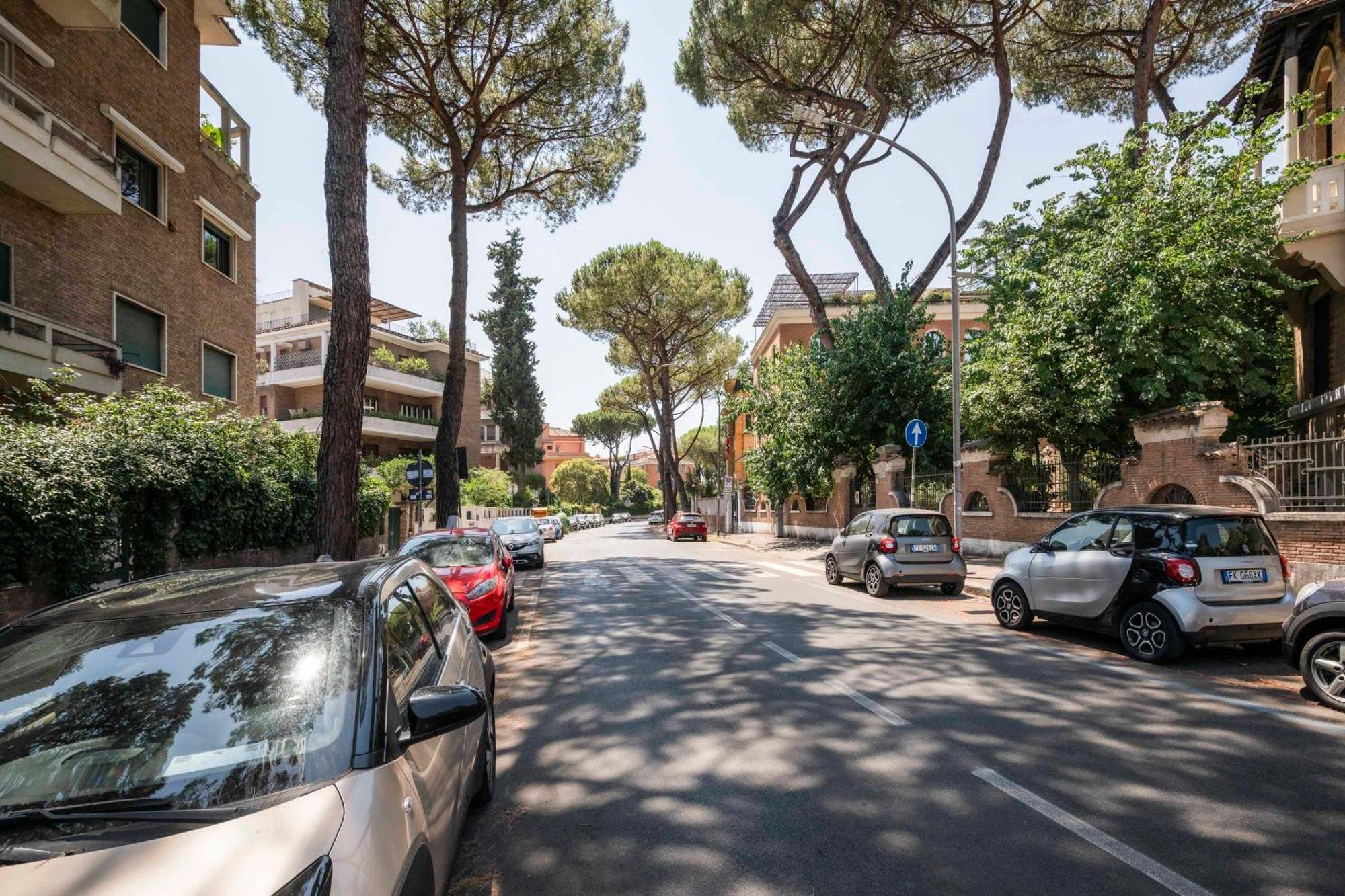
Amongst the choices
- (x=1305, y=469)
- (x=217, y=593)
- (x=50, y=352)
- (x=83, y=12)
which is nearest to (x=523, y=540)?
(x=50, y=352)

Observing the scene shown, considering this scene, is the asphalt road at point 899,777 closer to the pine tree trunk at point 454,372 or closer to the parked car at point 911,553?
the parked car at point 911,553

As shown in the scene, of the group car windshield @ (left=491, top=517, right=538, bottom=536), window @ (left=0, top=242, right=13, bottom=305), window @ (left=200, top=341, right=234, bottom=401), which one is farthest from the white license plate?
window @ (left=200, top=341, right=234, bottom=401)

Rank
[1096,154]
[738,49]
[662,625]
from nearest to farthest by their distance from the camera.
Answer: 1. [662,625]
2. [1096,154]
3. [738,49]

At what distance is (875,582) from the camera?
42.7 ft

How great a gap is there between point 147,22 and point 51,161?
6147 mm

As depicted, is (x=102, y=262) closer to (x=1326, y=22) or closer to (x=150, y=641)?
(x=150, y=641)

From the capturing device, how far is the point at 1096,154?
51.3ft

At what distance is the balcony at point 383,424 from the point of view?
34844 mm

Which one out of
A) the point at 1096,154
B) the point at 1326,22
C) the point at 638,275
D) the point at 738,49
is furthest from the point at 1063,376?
the point at 638,275

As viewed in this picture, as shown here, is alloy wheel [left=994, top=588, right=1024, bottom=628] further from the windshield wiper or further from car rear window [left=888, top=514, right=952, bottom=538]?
the windshield wiper

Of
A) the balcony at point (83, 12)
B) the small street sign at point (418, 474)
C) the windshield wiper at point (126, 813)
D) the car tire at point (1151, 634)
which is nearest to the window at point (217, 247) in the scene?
the balcony at point (83, 12)

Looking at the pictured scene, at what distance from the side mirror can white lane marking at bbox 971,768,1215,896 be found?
9.28ft

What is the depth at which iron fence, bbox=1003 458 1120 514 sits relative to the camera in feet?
48.5

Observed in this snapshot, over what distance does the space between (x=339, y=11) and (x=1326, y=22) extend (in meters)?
18.0
